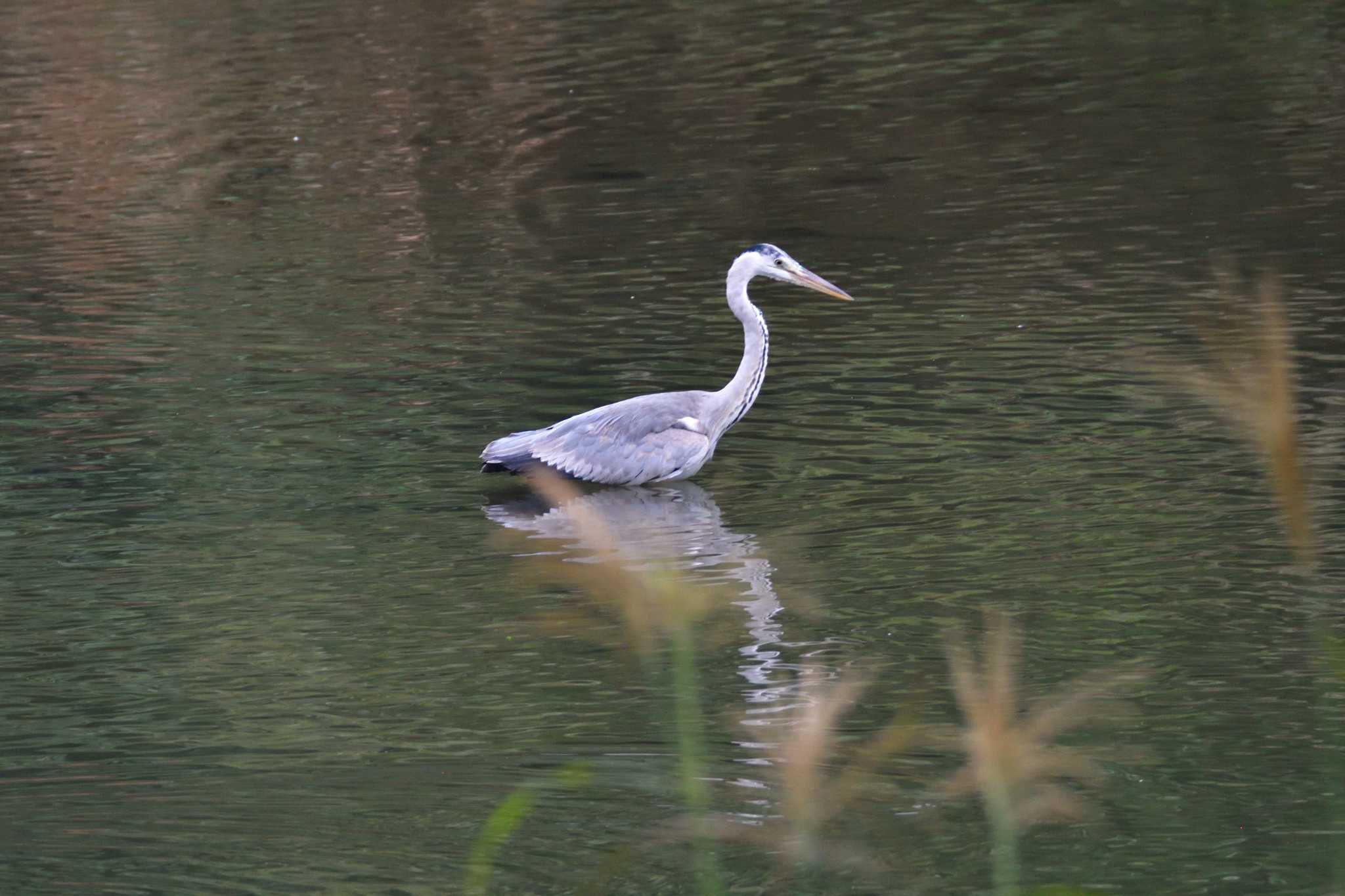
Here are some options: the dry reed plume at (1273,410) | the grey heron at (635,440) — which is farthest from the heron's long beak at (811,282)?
the dry reed plume at (1273,410)

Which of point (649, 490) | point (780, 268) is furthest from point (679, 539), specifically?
point (780, 268)

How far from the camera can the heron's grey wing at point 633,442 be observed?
409 inches

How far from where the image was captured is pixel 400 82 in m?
23.0

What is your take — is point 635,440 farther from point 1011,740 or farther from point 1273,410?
point 1273,410

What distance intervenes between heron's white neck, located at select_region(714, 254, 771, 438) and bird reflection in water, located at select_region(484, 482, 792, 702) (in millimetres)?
424

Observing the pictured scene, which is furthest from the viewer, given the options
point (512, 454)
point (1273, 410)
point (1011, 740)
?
point (512, 454)

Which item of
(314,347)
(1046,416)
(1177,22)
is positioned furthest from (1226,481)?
(1177,22)

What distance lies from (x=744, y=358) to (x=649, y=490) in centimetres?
84

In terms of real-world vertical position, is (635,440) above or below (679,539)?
above

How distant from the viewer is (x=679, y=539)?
376 inches

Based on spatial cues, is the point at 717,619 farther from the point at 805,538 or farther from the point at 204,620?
the point at 204,620

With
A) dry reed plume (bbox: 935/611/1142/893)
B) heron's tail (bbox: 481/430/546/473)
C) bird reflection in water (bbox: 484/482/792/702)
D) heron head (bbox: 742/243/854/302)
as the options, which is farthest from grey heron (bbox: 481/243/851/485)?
dry reed plume (bbox: 935/611/1142/893)

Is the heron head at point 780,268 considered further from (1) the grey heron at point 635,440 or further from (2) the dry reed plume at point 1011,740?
(2) the dry reed plume at point 1011,740

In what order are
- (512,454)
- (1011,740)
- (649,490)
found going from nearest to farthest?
1. (1011,740)
2. (512,454)
3. (649,490)
